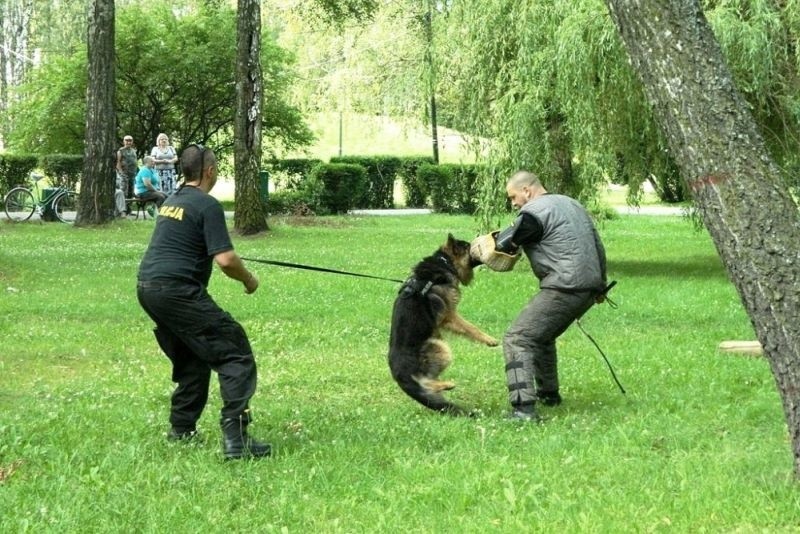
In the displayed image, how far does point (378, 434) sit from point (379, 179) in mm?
28222

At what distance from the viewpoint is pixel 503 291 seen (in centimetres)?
1628

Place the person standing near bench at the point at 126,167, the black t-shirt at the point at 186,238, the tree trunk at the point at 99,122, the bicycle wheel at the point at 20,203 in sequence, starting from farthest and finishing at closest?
the person standing near bench at the point at 126,167
the bicycle wheel at the point at 20,203
the tree trunk at the point at 99,122
the black t-shirt at the point at 186,238

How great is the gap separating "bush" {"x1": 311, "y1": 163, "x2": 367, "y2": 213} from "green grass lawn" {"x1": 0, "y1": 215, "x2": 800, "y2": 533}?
17172 millimetres

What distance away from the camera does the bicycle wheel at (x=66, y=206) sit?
28.4 metres

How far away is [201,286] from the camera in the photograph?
712cm

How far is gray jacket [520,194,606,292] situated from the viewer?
8336 millimetres

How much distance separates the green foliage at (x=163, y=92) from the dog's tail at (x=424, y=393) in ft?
87.0

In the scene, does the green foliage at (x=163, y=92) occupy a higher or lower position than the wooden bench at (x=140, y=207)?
higher

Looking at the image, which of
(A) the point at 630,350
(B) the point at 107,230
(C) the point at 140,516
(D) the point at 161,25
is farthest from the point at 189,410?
(D) the point at 161,25

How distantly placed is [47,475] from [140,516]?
1050 millimetres

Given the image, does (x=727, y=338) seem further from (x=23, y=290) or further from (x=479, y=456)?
(x=23, y=290)

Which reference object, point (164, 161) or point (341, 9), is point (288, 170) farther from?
point (341, 9)

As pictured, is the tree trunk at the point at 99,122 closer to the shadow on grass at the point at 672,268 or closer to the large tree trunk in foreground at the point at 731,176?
the shadow on grass at the point at 672,268

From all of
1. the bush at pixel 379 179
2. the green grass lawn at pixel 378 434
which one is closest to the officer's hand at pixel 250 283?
A: the green grass lawn at pixel 378 434
